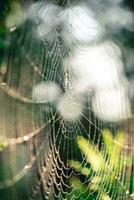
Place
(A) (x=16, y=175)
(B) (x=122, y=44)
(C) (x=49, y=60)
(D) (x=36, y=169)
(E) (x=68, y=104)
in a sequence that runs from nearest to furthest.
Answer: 1. (A) (x=16, y=175)
2. (D) (x=36, y=169)
3. (C) (x=49, y=60)
4. (E) (x=68, y=104)
5. (B) (x=122, y=44)

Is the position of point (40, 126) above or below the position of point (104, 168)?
above

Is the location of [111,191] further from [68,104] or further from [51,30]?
[51,30]

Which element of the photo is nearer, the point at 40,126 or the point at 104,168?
the point at 104,168

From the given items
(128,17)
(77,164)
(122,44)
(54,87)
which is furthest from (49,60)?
(128,17)

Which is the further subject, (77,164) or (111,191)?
(77,164)
